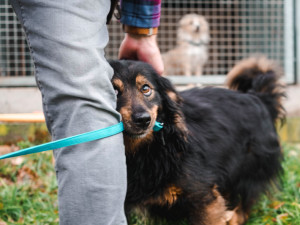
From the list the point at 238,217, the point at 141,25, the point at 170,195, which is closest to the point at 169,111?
the point at 170,195

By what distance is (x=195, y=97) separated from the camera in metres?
2.69

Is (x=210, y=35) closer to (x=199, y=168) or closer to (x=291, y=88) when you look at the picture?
(x=291, y=88)

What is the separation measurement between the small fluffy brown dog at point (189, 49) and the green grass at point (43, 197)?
3.62 meters

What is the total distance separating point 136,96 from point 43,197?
4.45 ft

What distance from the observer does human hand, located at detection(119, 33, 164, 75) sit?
6.33 ft

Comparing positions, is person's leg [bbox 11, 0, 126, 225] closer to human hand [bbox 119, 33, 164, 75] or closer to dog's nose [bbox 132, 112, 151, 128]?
dog's nose [bbox 132, 112, 151, 128]

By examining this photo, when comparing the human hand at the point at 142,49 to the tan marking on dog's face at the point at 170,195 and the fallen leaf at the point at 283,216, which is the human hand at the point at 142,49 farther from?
the fallen leaf at the point at 283,216

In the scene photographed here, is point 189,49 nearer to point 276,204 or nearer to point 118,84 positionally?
point 276,204

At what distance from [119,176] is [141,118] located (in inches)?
23.8

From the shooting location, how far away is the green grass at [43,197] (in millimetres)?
2479

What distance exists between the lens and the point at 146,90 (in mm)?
2139

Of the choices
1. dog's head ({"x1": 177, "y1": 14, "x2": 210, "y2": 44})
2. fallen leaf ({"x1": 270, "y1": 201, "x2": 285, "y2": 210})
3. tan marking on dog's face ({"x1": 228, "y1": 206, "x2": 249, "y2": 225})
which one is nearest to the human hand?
tan marking on dog's face ({"x1": 228, "y1": 206, "x2": 249, "y2": 225})

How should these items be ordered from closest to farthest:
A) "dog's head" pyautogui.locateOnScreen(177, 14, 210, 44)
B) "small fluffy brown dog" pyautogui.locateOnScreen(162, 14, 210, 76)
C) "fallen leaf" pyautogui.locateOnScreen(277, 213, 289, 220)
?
"fallen leaf" pyautogui.locateOnScreen(277, 213, 289, 220)
"small fluffy brown dog" pyautogui.locateOnScreen(162, 14, 210, 76)
"dog's head" pyautogui.locateOnScreen(177, 14, 210, 44)

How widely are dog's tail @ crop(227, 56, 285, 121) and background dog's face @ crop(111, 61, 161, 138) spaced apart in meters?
1.18
